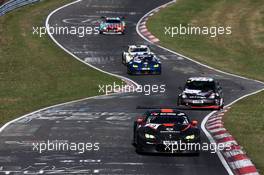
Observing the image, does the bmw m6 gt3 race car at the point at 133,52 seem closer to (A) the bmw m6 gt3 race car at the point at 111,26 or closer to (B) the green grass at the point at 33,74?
(B) the green grass at the point at 33,74

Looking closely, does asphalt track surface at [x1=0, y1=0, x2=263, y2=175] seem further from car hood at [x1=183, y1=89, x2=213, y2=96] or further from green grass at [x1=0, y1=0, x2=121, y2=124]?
green grass at [x1=0, y1=0, x2=121, y2=124]

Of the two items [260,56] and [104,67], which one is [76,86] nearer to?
[104,67]

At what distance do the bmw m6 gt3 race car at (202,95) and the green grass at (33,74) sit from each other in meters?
5.83

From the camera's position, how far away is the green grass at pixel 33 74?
35.8 metres

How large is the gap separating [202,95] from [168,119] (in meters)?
10.6

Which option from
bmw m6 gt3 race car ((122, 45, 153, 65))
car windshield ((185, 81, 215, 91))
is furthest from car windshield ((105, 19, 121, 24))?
car windshield ((185, 81, 215, 91))

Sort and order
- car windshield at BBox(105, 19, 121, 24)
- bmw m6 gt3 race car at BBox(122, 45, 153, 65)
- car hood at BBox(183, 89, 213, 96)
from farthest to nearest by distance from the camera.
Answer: car windshield at BBox(105, 19, 121, 24) → bmw m6 gt3 race car at BBox(122, 45, 153, 65) → car hood at BBox(183, 89, 213, 96)

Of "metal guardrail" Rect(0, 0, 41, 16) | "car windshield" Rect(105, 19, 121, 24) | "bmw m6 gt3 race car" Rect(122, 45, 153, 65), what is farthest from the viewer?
"metal guardrail" Rect(0, 0, 41, 16)

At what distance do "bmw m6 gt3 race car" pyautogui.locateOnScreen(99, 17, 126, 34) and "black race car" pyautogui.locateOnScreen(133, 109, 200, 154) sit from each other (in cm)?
3702

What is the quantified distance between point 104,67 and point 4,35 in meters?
11.1

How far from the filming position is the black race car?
21.2 metres

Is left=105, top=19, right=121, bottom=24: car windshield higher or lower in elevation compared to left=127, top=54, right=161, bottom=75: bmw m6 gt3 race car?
higher

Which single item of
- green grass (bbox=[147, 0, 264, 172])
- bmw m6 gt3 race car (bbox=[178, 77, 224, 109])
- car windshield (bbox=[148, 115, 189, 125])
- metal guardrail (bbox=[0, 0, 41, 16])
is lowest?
green grass (bbox=[147, 0, 264, 172])

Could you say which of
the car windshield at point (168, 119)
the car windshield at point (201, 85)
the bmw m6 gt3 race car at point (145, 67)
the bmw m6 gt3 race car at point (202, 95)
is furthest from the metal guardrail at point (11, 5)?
the car windshield at point (168, 119)
